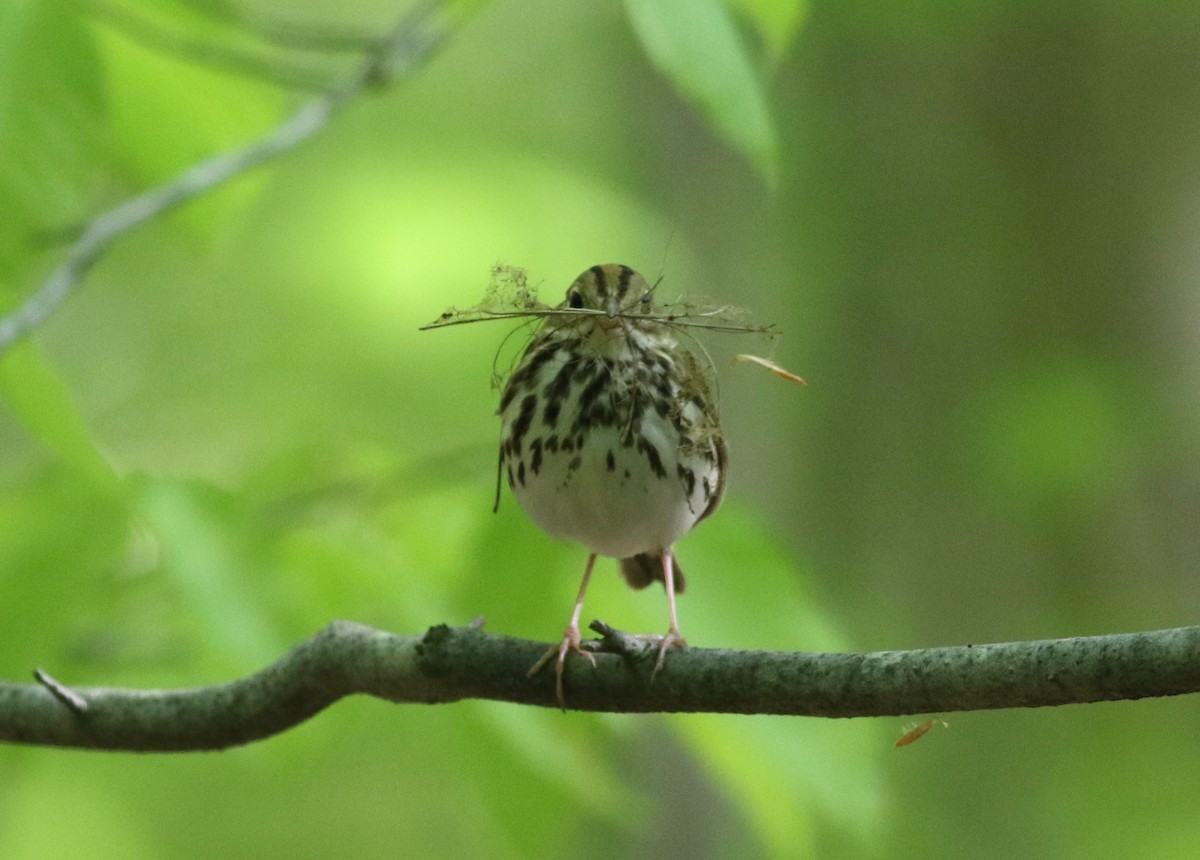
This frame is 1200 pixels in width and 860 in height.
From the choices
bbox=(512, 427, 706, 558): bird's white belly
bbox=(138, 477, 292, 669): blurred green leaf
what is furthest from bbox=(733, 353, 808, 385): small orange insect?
bbox=(138, 477, 292, 669): blurred green leaf

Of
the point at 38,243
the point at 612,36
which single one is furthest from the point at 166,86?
the point at 612,36

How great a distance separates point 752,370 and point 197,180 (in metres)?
2.42

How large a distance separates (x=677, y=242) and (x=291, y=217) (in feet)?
4.19

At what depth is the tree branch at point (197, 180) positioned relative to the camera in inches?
65.4

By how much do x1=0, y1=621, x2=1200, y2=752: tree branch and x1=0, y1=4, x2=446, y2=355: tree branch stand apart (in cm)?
47

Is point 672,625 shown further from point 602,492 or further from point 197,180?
point 197,180

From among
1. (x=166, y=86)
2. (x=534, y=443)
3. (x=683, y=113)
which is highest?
(x=683, y=113)

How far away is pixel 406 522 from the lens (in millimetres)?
2225

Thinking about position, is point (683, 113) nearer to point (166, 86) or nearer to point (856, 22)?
point (856, 22)

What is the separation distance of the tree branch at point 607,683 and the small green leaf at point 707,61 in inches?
20.1

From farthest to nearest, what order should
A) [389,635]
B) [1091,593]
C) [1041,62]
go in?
[1041,62]
[1091,593]
[389,635]

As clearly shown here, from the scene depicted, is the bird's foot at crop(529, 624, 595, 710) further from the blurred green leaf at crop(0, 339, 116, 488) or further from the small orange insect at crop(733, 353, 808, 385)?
the blurred green leaf at crop(0, 339, 116, 488)

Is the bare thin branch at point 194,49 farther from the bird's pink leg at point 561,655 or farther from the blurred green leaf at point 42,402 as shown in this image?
the bird's pink leg at point 561,655

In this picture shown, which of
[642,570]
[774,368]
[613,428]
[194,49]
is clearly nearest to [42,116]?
[194,49]
